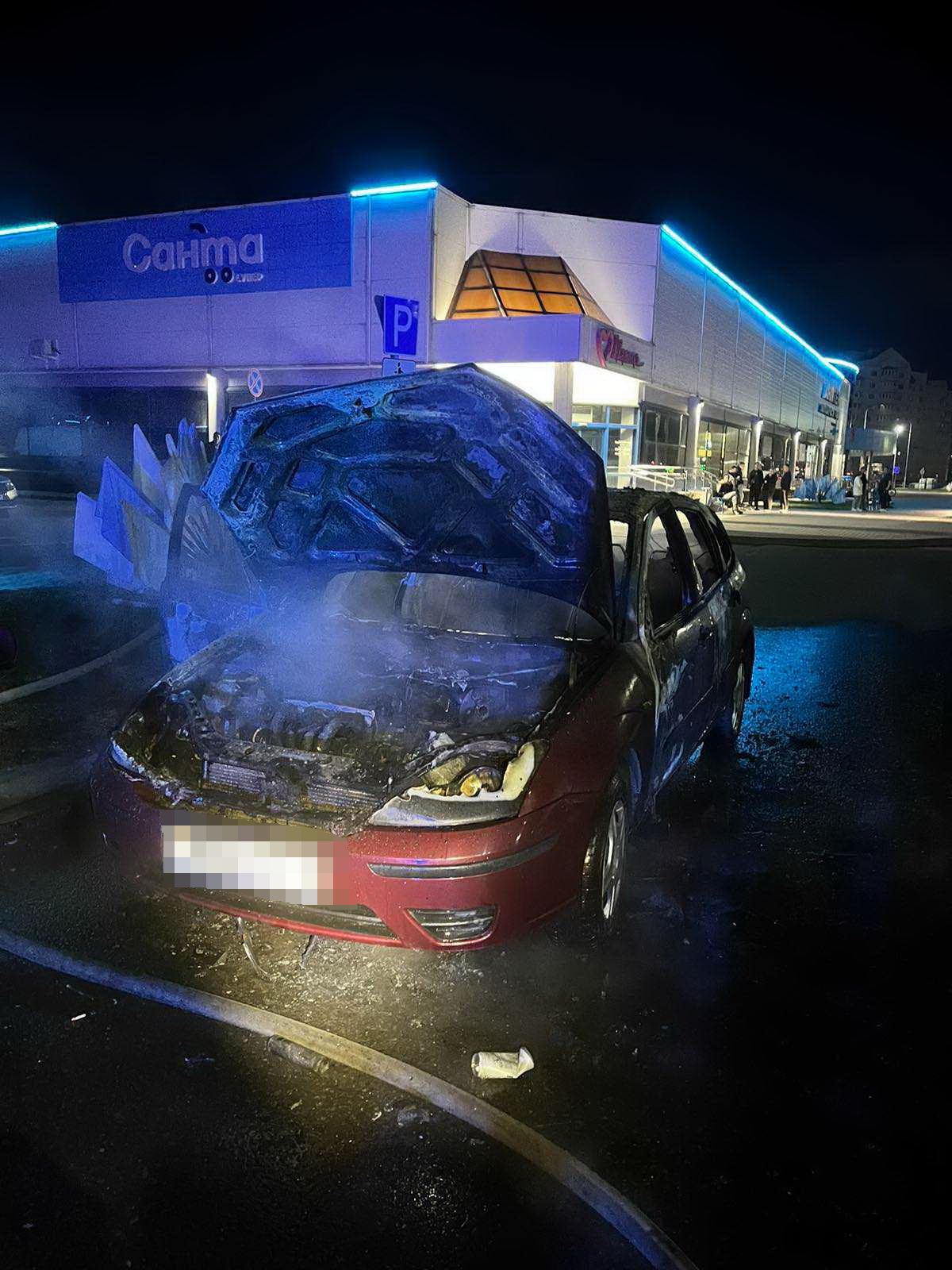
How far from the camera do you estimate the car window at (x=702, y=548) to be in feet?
16.2

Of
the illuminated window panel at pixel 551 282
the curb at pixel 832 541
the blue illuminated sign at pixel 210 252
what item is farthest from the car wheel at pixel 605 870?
Answer: the illuminated window panel at pixel 551 282

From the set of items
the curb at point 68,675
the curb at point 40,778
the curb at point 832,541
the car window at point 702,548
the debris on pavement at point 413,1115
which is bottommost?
the debris on pavement at point 413,1115

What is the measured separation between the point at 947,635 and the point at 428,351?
2017 centimetres

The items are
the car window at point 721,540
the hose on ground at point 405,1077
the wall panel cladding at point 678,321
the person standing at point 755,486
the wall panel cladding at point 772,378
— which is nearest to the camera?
the hose on ground at point 405,1077

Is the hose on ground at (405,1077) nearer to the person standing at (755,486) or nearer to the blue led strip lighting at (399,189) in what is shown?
the blue led strip lighting at (399,189)

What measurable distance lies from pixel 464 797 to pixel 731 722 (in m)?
3.42

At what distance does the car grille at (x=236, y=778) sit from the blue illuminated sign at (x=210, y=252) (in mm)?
26692

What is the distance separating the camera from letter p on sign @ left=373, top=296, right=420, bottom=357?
10328 mm

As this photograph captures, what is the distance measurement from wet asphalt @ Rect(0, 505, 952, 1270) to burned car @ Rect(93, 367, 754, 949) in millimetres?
312

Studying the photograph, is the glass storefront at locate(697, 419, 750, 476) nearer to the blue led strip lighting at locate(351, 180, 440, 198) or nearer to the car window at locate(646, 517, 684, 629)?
the blue led strip lighting at locate(351, 180, 440, 198)

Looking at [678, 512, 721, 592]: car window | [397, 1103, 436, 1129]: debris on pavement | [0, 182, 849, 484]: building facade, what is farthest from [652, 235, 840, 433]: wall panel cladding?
[397, 1103, 436, 1129]: debris on pavement

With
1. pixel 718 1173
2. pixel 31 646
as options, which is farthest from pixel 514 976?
pixel 31 646

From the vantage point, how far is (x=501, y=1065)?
2.61 meters

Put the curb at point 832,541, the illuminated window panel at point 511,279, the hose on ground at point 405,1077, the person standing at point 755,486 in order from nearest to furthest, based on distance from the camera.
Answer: the hose on ground at point 405,1077, the curb at point 832,541, the illuminated window panel at point 511,279, the person standing at point 755,486
